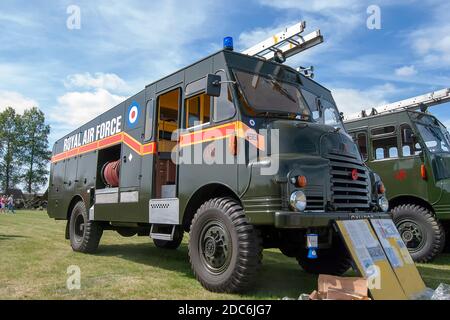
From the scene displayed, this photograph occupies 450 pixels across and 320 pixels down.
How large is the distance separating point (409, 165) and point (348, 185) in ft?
14.4

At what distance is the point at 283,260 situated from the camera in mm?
8266

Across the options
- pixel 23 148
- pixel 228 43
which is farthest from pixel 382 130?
pixel 23 148

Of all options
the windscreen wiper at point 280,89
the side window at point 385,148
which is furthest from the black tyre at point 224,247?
the side window at point 385,148

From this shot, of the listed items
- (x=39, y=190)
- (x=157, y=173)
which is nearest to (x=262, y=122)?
(x=157, y=173)

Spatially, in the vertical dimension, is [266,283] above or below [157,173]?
below

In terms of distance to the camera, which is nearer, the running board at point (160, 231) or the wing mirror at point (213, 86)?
the wing mirror at point (213, 86)

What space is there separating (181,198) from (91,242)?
3.70 meters

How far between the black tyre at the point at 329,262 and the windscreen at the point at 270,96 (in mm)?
1947

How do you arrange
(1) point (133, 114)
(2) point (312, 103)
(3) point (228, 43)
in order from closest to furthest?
1. (3) point (228, 43)
2. (2) point (312, 103)
3. (1) point (133, 114)

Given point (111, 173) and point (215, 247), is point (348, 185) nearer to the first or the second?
point (215, 247)

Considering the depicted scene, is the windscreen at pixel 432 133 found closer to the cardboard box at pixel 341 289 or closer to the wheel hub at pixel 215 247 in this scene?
the cardboard box at pixel 341 289

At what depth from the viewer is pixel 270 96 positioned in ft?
18.2

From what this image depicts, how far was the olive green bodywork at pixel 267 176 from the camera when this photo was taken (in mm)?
4520
